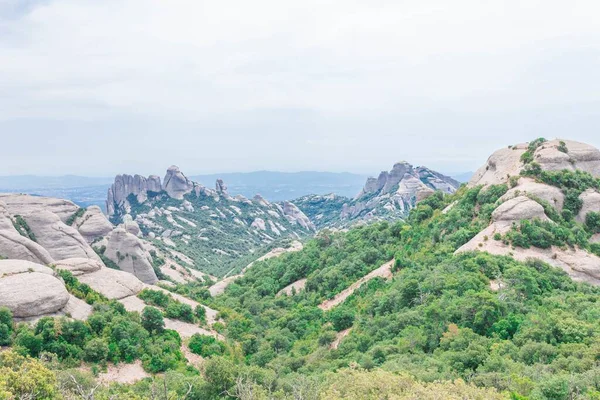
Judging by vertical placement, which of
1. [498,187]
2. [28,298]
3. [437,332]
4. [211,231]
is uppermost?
[498,187]

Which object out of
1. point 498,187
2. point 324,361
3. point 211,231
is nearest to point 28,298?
point 324,361

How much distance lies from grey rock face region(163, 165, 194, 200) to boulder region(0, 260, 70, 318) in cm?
12602

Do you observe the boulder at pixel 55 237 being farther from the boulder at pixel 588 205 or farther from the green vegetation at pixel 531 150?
the boulder at pixel 588 205

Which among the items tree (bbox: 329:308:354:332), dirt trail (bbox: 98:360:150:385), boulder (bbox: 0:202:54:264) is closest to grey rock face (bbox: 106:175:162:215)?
boulder (bbox: 0:202:54:264)

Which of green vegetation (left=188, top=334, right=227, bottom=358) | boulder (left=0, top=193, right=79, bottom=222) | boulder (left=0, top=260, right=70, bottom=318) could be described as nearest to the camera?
boulder (left=0, top=260, right=70, bottom=318)

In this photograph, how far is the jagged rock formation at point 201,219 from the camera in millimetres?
125188

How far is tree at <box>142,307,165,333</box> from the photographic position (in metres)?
33.8

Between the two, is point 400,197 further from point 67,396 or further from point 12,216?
point 67,396

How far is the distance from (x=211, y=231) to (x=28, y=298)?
109452 mm

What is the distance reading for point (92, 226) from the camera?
75.1m

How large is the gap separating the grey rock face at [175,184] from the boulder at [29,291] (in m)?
126

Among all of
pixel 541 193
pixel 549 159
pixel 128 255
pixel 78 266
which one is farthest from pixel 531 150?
pixel 128 255

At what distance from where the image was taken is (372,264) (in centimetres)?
5269

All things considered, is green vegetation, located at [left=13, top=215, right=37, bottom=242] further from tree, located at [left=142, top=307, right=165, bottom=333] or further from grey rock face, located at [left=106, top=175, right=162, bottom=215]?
grey rock face, located at [left=106, top=175, right=162, bottom=215]
